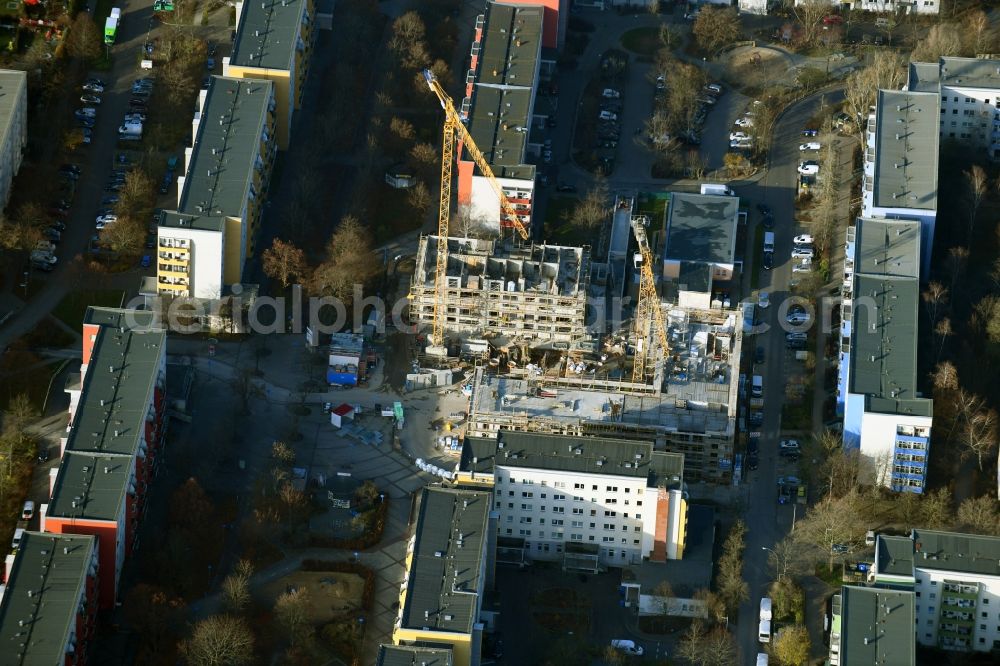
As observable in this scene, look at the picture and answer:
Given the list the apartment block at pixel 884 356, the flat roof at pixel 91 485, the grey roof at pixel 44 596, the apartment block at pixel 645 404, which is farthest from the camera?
the apartment block at pixel 645 404

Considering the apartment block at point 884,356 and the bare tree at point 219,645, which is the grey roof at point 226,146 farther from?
the apartment block at point 884,356

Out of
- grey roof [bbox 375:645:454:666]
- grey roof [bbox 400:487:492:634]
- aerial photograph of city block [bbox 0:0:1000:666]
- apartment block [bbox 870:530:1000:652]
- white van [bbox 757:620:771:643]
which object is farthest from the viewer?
white van [bbox 757:620:771:643]

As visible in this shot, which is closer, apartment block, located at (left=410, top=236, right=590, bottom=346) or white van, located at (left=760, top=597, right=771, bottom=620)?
white van, located at (left=760, top=597, right=771, bottom=620)

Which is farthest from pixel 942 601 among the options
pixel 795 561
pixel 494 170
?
pixel 494 170

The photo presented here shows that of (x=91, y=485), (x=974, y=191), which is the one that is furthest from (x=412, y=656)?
(x=974, y=191)

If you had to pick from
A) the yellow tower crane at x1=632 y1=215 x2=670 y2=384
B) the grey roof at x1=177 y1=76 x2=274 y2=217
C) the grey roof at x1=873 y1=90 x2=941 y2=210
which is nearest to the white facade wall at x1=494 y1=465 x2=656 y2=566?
the yellow tower crane at x1=632 y1=215 x2=670 y2=384

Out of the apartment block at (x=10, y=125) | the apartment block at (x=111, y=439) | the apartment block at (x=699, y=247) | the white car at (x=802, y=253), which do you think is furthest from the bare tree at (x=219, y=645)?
the white car at (x=802, y=253)

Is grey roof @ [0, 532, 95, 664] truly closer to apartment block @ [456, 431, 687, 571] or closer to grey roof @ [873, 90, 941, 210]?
apartment block @ [456, 431, 687, 571]
